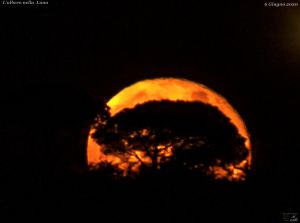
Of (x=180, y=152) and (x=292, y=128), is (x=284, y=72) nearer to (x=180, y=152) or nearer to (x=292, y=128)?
(x=292, y=128)

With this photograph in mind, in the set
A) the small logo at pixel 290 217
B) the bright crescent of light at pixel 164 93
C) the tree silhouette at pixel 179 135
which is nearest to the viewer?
the tree silhouette at pixel 179 135

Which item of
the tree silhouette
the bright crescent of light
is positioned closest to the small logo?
the tree silhouette

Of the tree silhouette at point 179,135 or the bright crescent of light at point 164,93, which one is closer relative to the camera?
the tree silhouette at point 179,135

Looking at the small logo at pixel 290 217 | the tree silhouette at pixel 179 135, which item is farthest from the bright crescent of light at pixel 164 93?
the tree silhouette at pixel 179 135

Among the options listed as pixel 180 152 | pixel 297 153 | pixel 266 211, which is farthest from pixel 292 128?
pixel 180 152

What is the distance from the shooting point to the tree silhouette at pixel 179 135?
9602 millimetres

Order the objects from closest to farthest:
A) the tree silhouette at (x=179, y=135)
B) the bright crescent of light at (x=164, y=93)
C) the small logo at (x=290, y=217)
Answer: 1. the tree silhouette at (x=179, y=135)
2. the small logo at (x=290, y=217)
3. the bright crescent of light at (x=164, y=93)

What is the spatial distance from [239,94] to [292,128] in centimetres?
149

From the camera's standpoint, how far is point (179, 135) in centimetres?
968

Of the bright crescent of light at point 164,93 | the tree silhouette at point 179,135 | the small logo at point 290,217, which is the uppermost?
the bright crescent of light at point 164,93

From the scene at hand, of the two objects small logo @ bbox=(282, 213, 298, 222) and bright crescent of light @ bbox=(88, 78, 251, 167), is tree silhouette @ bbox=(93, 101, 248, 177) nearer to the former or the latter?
small logo @ bbox=(282, 213, 298, 222)

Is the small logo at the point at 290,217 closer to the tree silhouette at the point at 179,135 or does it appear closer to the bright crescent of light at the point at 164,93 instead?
the tree silhouette at the point at 179,135

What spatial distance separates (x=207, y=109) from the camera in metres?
9.84

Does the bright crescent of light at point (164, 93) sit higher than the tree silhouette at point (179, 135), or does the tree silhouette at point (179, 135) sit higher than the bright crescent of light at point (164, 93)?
the bright crescent of light at point (164, 93)
